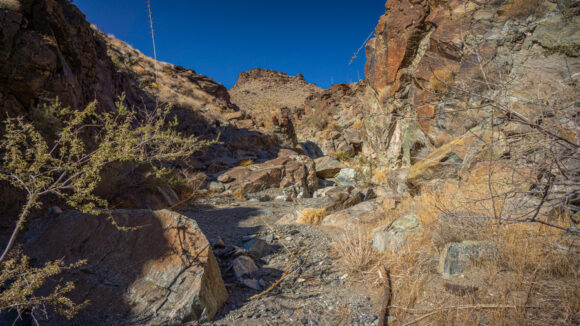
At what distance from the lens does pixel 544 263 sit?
80.0 inches

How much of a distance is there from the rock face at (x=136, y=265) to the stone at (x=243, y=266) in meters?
0.42

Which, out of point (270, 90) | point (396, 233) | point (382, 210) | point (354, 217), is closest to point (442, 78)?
point (382, 210)

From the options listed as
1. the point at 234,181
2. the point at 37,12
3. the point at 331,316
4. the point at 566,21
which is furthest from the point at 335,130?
the point at 331,316

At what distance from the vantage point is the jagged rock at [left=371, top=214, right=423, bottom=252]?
2.95m

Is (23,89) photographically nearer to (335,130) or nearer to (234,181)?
(234,181)

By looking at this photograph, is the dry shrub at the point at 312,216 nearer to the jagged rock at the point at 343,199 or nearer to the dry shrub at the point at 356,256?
the jagged rock at the point at 343,199

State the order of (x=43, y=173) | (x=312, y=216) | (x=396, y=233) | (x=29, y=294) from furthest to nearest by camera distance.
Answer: (x=312, y=216), (x=396, y=233), (x=43, y=173), (x=29, y=294)

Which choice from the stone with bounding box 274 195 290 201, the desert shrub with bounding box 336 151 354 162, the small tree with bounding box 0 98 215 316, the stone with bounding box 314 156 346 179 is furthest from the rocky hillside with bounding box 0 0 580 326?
the desert shrub with bounding box 336 151 354 162

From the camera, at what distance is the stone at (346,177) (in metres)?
10.9

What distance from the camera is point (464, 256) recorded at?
2311 millimetres

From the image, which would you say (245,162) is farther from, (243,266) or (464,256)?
(464,256)

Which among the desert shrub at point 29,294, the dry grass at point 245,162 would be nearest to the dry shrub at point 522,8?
the dry grass at point 245,162

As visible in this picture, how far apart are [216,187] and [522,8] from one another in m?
8.51

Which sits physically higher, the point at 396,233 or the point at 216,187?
the point at 216,187
